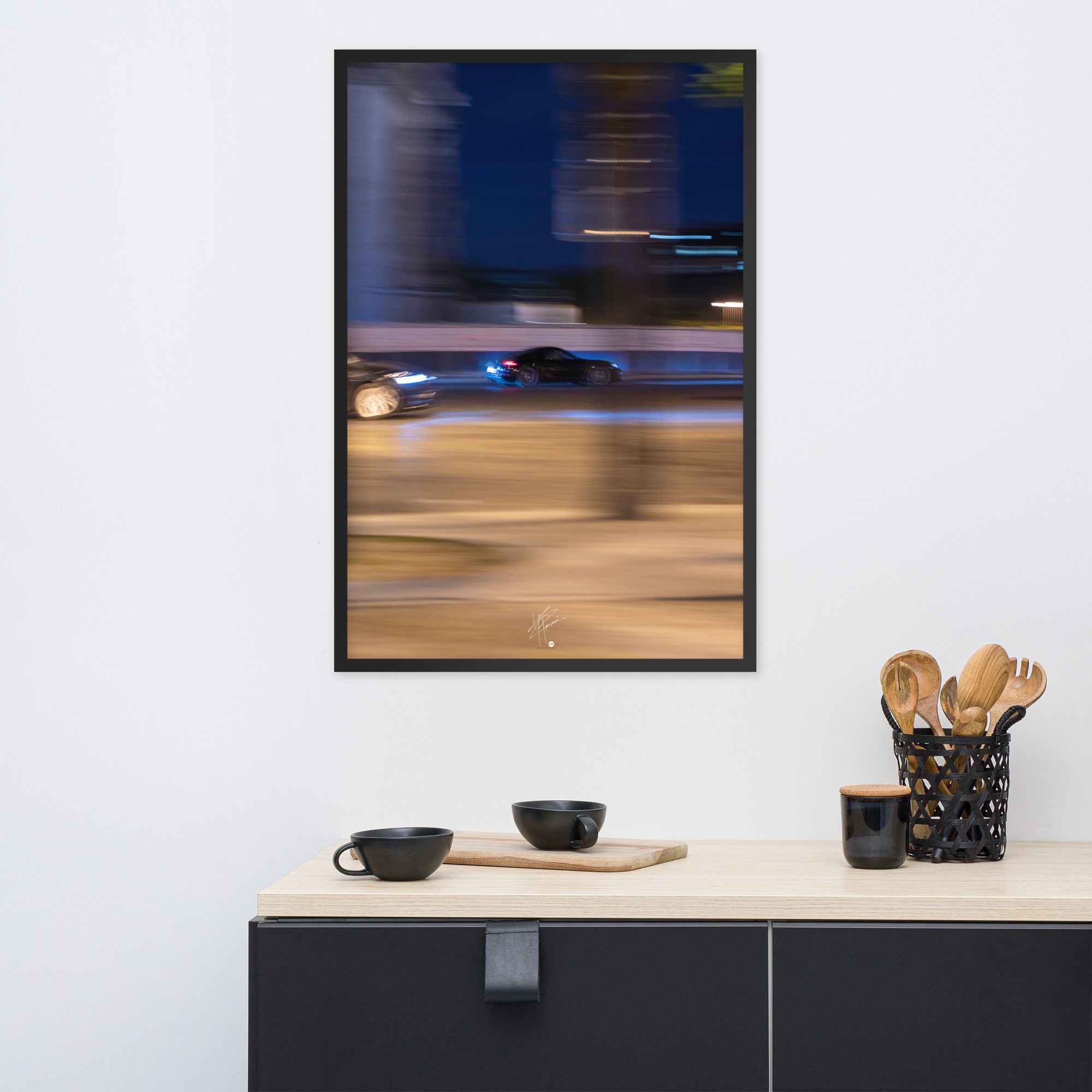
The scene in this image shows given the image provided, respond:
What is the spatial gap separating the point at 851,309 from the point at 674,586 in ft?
1.70

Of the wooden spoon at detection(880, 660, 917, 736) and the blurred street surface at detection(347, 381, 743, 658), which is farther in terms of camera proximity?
the blurred street surface at detection(347, 381, 743, 658)

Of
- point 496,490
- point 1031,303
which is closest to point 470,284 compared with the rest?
point 496,490

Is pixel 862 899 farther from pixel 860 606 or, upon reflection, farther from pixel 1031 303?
pixel 1031 303

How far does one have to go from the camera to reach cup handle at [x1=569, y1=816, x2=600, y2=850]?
1.35m

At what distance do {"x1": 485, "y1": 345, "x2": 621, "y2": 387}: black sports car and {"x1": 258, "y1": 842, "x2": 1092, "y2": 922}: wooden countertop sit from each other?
0.74 meters

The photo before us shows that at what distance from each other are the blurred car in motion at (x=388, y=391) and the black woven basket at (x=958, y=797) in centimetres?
87

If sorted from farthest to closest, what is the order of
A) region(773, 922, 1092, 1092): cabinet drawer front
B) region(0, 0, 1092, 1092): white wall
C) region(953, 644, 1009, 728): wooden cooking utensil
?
1. region(0, 0, 1092, 1092): white wall
2. region(953, 644, 1009, 728): wooden cooking utensil
3. region(773, 922, 1092, 1092): cabinet drawer front

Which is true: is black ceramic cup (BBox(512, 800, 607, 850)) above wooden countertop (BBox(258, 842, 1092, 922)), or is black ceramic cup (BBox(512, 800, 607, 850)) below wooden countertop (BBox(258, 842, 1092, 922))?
above

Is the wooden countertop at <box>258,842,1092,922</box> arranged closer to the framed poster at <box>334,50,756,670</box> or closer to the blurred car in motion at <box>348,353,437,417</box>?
the framed poster at <box>334,50,756,670</box>

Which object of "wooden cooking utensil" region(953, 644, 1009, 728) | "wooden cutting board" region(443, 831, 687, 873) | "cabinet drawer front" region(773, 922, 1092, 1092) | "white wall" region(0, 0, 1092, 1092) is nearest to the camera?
"cabinet drawer front" region(773, 922, 1092, 1092)

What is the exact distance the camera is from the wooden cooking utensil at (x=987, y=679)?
1414 millimetres

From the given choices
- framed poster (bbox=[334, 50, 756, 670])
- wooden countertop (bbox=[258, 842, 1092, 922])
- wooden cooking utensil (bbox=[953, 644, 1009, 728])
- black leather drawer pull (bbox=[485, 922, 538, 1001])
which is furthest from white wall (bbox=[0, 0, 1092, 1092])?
black leather drawer pull (bbox=[485, 922, 538, 1001])

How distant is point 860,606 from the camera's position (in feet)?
5.23
